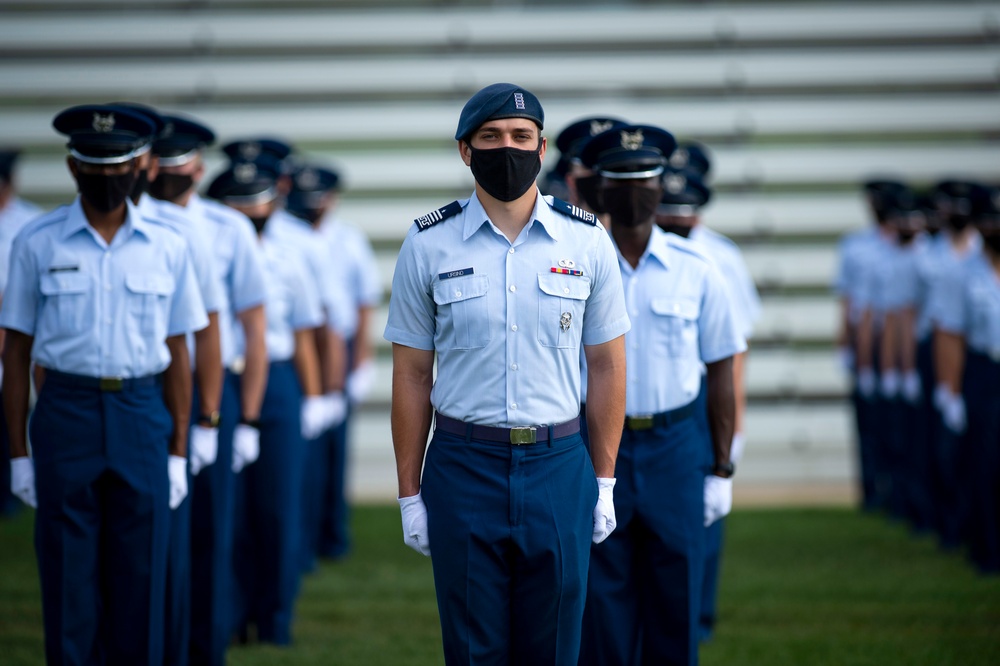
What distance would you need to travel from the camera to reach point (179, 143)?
17.1ft

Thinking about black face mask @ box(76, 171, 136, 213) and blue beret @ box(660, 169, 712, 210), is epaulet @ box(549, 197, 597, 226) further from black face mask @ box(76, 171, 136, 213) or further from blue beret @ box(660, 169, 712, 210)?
blue beret @ box(660, 169, 712, 210)

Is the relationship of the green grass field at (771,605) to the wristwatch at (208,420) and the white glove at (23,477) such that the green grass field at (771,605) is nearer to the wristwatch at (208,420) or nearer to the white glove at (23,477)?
the wristwatch at (208,420)


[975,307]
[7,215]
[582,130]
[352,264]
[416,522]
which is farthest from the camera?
[7,215]

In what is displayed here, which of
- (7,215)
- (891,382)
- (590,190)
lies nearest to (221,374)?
(590,190)

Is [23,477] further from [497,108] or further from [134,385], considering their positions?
[497,108]

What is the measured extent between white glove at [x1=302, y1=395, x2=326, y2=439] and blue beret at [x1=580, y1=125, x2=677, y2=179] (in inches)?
105

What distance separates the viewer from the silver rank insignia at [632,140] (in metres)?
4.25

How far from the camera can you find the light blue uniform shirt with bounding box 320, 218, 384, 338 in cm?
830

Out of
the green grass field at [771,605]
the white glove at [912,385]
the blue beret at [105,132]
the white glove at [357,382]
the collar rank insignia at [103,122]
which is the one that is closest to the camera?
the blue beret at [105,132]

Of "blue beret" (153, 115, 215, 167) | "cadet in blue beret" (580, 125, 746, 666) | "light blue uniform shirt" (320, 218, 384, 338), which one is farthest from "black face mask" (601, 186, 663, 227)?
"light blue uniform shirt" (320, 218, 384, 338)

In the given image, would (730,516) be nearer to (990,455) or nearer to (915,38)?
(990,455)

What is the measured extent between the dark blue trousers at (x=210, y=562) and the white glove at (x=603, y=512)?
2111 millimetres

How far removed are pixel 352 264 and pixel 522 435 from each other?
5.28 metres

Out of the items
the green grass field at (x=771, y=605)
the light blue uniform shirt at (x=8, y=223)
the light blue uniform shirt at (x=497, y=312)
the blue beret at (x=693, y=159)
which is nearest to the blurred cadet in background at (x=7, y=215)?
the light blue uniform shirt at (x=8, y=223)
